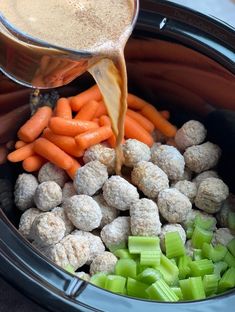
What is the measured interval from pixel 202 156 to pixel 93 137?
26 cm

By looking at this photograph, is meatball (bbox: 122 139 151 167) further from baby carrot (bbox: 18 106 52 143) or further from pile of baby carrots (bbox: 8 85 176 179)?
baby carrot (bbox: 18 106 52 143)

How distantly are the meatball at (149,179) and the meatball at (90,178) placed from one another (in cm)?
7

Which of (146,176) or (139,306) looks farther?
(146,176)

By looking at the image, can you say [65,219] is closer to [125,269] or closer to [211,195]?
[125,269]

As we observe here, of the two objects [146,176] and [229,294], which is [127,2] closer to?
[146,176]

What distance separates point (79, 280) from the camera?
3.37 ft

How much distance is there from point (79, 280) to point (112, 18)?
473mm

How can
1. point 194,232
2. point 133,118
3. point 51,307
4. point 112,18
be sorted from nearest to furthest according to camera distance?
point 51,307 < point 112,18 < point 194,232 < point 133,118

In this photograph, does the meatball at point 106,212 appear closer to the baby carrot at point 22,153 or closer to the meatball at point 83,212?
the meatball at point 83,212

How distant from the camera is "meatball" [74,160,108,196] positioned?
1349 millimetres

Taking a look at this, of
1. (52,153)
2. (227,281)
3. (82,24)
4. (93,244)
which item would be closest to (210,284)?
(227,281)

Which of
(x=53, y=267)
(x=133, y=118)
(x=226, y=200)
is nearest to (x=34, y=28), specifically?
(x=53, y=267)

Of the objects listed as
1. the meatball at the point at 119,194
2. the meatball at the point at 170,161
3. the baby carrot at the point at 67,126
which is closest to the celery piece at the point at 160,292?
the meatball at the point at 119,194

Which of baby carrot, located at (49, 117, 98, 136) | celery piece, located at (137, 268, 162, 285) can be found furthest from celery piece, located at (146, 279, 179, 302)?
baby carrot, located at (49, 117, 98, 136)
